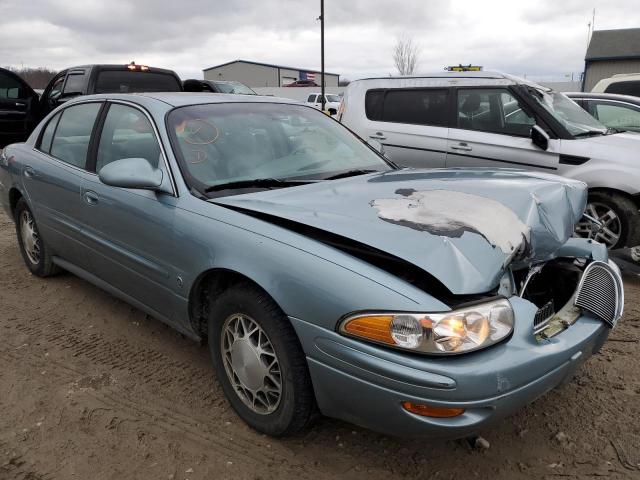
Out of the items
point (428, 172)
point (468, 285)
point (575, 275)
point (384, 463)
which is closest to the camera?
point (468, 285)

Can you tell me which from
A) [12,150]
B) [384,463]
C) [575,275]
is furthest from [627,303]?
[12,150]

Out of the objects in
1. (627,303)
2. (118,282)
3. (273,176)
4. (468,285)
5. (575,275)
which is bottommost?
(627,303)

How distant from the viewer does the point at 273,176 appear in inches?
116

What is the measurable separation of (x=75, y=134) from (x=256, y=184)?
5.77ft

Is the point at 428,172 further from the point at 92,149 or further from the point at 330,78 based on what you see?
the point at 330,78

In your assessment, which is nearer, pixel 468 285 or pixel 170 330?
pixel 468 285

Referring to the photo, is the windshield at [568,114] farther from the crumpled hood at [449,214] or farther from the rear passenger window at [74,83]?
the rear passenger window at [74,83]

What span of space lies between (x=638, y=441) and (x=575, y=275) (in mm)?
795

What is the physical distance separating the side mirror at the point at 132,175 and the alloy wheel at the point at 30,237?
76.3 inches

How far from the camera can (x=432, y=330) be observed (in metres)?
1.85

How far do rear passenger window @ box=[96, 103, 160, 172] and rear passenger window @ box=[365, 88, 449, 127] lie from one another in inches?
145

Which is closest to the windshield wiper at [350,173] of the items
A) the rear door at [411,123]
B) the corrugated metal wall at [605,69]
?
the rear door at [411,123]

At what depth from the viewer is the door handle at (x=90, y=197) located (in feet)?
10.7

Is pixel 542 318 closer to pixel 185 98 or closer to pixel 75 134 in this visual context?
pixel 185 98
